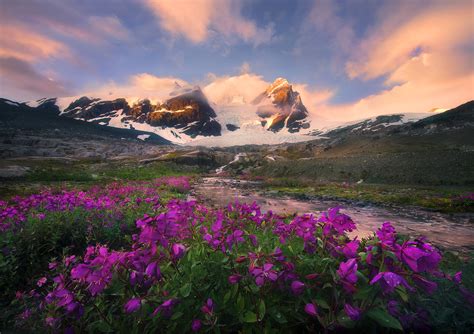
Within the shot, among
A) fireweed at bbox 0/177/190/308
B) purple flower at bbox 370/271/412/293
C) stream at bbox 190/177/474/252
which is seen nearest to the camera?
purple flower at bbox 370/271/412/293

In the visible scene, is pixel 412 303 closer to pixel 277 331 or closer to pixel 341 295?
pixel 341 295

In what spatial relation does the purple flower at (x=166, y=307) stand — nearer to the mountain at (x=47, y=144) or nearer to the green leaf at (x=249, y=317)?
the green leaf at (x=249, y=317)

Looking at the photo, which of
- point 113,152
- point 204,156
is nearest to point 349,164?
point 204,156

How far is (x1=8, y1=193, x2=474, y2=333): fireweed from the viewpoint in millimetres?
2080

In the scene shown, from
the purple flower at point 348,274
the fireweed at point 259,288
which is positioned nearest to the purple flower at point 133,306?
the fireweed at point 259,288

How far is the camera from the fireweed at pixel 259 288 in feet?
6.82

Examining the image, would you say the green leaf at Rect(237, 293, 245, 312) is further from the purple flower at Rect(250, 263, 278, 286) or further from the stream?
the stream

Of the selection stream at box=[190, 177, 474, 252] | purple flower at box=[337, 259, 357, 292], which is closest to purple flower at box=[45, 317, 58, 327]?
purple flower at box=[337, 259, 357, 292]

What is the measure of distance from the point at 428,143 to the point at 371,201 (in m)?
43.9

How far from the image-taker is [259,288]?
2.50 m

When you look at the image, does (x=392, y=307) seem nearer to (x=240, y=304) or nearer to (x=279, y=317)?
(x=279, y=317)

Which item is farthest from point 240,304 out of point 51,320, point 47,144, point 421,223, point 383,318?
point 47,144

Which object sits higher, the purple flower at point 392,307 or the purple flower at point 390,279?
the purple flower at point 390,279

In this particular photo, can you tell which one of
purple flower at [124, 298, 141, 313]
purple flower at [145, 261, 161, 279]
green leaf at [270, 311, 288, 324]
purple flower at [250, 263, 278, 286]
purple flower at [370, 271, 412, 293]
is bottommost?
green leaf at [270, 311, 288, 324]
